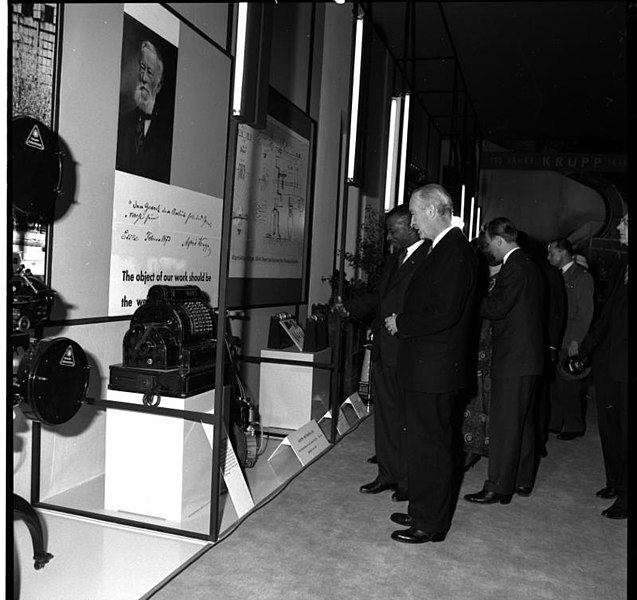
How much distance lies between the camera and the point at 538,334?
357 centimetres

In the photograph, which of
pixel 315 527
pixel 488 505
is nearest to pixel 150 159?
pixel 315 527

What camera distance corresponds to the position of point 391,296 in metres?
3.68

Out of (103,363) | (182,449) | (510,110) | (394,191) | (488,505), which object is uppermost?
(510,110)

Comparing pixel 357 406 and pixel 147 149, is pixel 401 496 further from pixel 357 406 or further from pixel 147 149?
pixel 147 149

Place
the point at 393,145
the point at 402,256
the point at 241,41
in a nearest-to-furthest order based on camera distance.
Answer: the point at 241,41 → the point at 402,256 → the point at 393,145

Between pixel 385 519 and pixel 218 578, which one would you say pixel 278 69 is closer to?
pixel 385 519

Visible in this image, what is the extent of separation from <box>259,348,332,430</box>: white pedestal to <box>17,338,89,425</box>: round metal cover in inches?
98.8

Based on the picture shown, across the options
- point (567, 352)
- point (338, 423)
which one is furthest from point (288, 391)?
point (567, 352)

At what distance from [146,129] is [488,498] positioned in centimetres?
272

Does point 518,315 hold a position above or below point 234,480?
above

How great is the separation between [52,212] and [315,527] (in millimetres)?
1874

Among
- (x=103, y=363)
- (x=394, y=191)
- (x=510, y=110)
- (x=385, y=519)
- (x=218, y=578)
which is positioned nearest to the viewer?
(x=218, y=578)

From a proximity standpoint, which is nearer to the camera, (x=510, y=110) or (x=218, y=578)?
(x=218, y=578)

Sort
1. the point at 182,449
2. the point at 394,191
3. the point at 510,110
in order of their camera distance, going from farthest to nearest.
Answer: the point at 510,110
the point at 394,191
the point at 182,449
